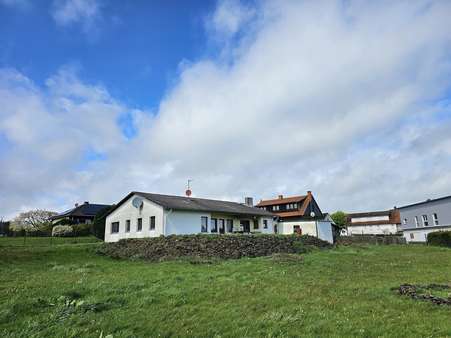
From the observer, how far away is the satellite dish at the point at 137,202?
26.6 meters

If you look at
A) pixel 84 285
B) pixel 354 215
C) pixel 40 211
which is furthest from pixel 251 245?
pixel 354 215

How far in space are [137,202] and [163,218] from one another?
385 cm

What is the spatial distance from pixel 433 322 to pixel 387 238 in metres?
37.0

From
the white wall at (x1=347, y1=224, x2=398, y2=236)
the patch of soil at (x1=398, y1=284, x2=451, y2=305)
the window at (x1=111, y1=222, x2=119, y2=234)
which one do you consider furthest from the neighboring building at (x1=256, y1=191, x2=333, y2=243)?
the patch of soil at (x1=398, y1=284, x2=451, y2=305)

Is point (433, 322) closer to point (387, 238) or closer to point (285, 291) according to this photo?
point (285, 291)

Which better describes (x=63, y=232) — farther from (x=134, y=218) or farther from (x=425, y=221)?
(x=425, y=221)

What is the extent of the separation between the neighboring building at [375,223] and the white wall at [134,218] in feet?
173

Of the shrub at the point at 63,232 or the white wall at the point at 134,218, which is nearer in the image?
the white wall at the point at 134,218

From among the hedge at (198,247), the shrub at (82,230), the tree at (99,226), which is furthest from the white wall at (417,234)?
the shrub at (82,230)

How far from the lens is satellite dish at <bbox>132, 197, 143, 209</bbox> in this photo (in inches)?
1048

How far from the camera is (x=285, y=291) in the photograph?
837 centimetres

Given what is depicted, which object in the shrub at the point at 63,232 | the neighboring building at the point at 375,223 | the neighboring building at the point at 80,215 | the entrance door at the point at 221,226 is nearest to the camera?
the entrance door at the point at 221,226

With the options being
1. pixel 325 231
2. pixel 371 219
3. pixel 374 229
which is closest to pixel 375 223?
pixel 374 229

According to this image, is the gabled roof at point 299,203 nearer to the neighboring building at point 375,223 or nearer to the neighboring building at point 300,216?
the neighboring building at point 300,216
